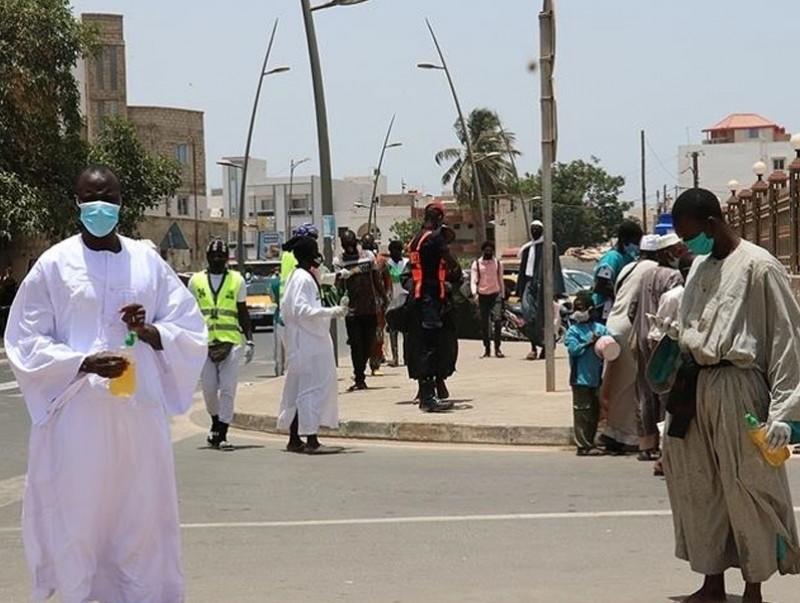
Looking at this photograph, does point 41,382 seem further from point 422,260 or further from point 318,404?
point 422,260

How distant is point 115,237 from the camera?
5789 millimetres

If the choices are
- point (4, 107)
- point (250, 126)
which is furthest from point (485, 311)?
point (250, 126)

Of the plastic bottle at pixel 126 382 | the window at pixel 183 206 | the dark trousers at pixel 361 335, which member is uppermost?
the window at pixel 183 206

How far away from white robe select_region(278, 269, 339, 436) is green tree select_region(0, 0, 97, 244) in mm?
23255

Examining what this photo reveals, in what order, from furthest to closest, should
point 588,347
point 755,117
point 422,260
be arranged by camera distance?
point 755,117, point 422,260, point 588,347

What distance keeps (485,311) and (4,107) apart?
18.8m

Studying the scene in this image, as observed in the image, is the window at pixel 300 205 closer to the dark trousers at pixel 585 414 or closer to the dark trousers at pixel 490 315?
the dark trousers at pixel 490 315

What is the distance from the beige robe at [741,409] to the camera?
5855 millimetres

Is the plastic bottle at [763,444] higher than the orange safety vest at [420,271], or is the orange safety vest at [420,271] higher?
the orange safety vest at [420,271]

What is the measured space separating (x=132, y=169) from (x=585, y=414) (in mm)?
30156

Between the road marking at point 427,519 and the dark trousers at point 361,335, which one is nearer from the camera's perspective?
the road marking at point 427,519

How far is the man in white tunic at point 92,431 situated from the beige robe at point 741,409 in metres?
2.25

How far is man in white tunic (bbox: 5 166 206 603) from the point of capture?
5547 mm

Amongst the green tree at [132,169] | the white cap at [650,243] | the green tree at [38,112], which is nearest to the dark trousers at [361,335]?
the white cap at [650,243]
